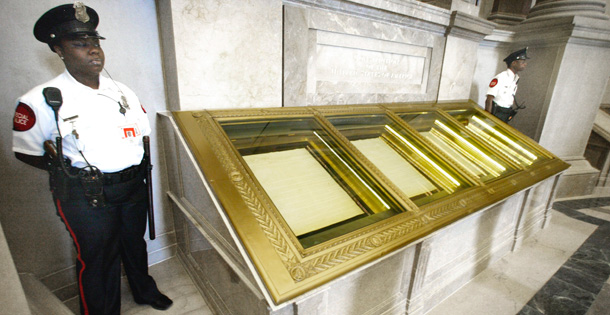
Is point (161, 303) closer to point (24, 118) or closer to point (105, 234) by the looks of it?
point (105, 234)

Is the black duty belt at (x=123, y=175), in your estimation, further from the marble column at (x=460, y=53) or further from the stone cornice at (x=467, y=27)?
the stone cornice at (x=467, y=27)

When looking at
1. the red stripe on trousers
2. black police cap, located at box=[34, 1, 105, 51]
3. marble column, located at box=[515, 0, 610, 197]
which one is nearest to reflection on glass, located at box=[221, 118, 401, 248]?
black police cap, located at box=[34, 1, 105, 51]

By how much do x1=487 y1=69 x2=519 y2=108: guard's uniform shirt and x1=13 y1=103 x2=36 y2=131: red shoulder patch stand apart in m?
4.49

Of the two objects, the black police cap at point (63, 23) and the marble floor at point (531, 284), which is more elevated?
the black police cap at point (63, 23)

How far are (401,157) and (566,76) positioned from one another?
3865 millimetres

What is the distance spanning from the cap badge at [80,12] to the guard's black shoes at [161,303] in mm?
1802

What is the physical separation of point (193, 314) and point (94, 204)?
1014 mm

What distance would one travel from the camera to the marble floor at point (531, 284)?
78.6 inches

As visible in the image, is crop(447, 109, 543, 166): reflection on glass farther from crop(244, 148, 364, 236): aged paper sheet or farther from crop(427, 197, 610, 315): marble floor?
crop(244, 148, 364, 236): aged paper sheet

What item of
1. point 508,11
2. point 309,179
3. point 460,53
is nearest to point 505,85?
point 460,53

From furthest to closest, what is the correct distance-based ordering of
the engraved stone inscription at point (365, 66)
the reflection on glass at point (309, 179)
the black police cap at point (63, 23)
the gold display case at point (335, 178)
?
the engraved stone inscription at point (365, 66), the reflection on glass at point (309, 179), the black police cap at point (63, 23), the gold display case at point (335, 178)

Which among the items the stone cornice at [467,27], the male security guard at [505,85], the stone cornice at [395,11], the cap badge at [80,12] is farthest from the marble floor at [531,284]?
the stone cornice at [467,27]

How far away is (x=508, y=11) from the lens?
17.1ft

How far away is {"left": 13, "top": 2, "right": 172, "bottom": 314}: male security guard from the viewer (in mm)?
1251
